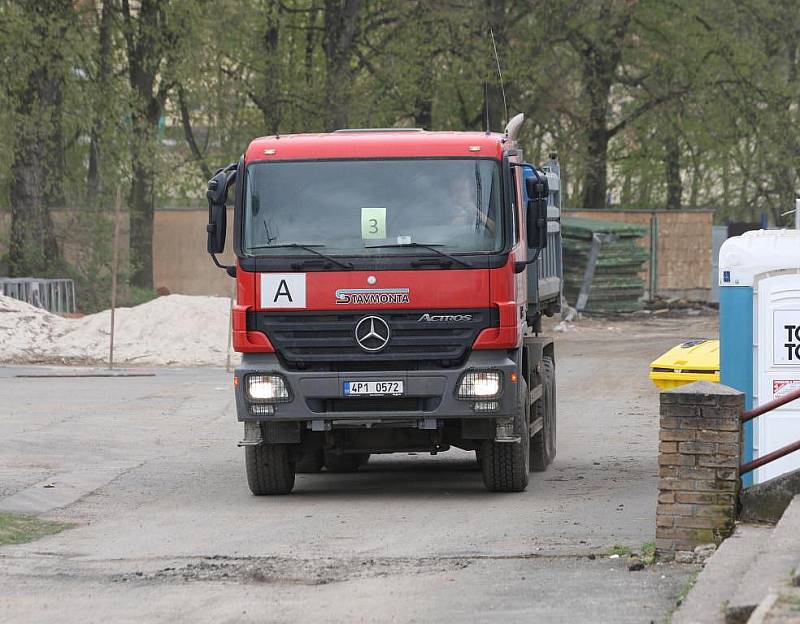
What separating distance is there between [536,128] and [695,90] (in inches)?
263

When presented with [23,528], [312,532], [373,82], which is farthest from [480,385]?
[373,82]

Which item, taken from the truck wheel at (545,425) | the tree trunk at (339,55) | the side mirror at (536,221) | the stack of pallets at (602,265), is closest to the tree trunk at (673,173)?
the stack of pallets at (602,265)

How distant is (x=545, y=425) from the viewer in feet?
48.3

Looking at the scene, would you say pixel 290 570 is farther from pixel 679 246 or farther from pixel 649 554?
pixel 679 246

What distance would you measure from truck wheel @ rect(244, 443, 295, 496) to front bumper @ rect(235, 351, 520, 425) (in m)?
0.54

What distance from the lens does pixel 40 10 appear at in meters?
34.3

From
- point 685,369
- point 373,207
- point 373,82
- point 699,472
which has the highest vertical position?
point 373,82

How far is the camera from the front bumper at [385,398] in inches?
471

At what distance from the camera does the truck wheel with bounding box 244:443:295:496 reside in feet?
41.3

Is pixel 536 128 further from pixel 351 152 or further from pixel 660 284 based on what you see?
pixel 351 152

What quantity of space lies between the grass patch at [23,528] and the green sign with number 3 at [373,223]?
3.04m

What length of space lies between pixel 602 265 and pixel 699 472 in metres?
31.2

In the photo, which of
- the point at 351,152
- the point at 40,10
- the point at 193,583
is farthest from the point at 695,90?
the point at 193,583

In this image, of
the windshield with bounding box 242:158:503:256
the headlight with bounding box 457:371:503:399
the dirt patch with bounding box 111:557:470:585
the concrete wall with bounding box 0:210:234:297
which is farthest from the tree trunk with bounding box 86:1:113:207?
the dirt patch with bounding box 111:557:470:585
